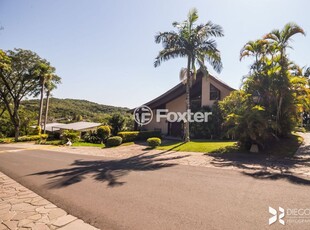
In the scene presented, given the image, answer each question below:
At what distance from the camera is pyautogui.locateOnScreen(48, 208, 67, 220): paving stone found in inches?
164

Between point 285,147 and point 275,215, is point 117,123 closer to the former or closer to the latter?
point 285,147

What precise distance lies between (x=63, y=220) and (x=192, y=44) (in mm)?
15463

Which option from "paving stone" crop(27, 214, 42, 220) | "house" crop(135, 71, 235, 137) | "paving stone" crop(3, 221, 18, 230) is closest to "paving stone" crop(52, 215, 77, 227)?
"paving stone" crop(27, 214, 42, 220)

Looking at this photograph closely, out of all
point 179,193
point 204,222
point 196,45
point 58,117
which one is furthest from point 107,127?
point 58,117

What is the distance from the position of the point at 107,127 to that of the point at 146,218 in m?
20.9

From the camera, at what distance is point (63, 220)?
157 inches

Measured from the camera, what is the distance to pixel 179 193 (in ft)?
17.8

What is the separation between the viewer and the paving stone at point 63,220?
12.5 ft

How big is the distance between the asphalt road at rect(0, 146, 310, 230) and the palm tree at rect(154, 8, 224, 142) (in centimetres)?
1098

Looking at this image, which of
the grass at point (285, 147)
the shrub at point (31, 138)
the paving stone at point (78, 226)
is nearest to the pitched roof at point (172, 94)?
the grass at point (285, 147)

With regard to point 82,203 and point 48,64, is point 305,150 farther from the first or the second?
point 48,64

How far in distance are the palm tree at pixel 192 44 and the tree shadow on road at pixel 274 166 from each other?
342 inches

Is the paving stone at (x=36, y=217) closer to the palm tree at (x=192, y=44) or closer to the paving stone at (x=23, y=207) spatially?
the paving stone at (x=23, y=207)

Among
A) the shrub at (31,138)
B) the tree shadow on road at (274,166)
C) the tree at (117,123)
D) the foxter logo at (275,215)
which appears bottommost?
the shrub at (31,138)
